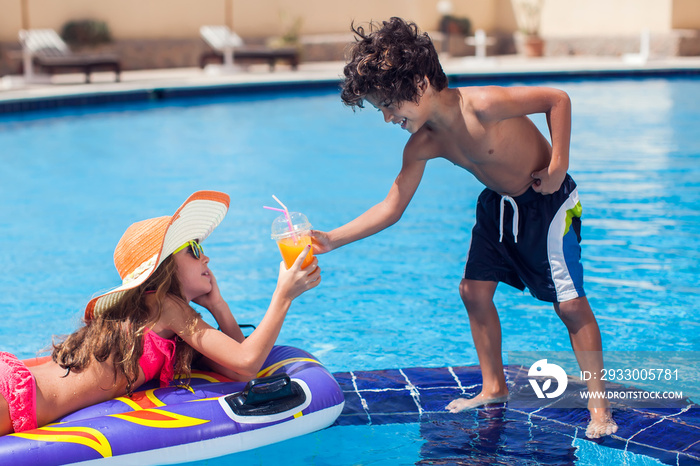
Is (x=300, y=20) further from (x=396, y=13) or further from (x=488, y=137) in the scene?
(x=488, y=137)

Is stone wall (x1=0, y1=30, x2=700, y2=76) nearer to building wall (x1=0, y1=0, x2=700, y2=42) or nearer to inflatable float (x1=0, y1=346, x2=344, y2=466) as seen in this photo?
building wall (x1=0, y1=0, x2=700, y2=42)

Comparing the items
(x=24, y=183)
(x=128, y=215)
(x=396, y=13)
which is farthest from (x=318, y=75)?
(x=128, y=215)

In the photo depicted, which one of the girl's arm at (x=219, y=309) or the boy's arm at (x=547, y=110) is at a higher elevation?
the boy's arm at (x=547, y=110)

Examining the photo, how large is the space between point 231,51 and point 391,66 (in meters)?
17.3

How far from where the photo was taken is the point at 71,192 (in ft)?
27.3

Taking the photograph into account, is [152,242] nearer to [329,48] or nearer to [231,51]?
[231,51]

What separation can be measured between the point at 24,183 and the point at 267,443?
22.0 ft

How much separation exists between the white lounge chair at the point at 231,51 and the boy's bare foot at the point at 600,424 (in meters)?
17.0

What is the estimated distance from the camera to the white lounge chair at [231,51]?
19156 mm

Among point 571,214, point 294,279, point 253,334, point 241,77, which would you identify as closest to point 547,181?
point 571,214

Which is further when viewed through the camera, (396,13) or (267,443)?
(396,13)

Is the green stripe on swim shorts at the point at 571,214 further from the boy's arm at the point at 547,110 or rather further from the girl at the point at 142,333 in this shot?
the girl at the point at 142,333

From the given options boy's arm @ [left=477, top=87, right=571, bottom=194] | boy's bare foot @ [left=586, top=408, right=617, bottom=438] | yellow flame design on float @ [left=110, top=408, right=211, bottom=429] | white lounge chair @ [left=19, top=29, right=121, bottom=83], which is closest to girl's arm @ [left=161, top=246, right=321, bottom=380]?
yellow flame design on float @ [left=110, top=408, right=211, bottom=429]

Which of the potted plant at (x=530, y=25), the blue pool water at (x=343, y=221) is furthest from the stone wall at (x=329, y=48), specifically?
the blue pool water at (x=343, y=221)
